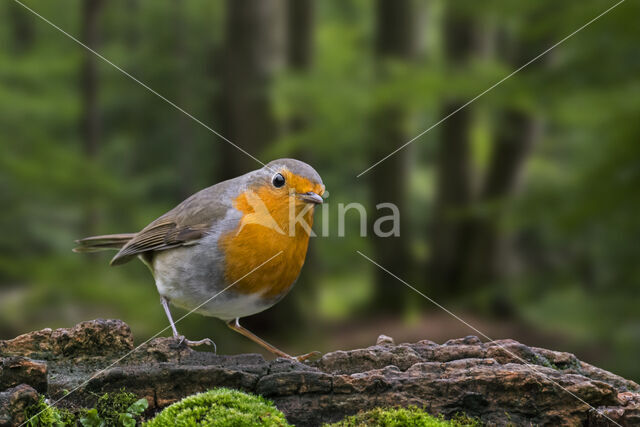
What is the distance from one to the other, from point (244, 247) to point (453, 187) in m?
10.9

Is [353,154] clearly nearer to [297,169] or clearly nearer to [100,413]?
[297,169]

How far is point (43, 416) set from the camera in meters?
3.28

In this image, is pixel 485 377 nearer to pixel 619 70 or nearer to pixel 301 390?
pixel 301 390

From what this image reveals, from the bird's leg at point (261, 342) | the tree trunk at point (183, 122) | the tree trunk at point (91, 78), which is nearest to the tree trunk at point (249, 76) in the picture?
the tree trunk at point (183, 122)

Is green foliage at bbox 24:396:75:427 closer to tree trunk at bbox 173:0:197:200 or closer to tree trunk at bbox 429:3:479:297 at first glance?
tree trunk at bbox 173:0:197:200

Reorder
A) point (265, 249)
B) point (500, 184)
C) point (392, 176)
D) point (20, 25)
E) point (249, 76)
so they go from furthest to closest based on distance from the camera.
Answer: point (20, 25), point (392, 176), point (500, 184), point (249, 76), point (265, 249)

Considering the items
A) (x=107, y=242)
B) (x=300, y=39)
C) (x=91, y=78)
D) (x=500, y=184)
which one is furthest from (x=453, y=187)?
(x=107, y=242)

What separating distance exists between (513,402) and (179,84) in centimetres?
1275

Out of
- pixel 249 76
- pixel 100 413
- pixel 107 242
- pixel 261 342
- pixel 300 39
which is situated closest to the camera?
pixel 100 413

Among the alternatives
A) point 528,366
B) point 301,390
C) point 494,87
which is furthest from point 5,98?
point 528,366

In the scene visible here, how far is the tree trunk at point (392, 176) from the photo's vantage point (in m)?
13.5

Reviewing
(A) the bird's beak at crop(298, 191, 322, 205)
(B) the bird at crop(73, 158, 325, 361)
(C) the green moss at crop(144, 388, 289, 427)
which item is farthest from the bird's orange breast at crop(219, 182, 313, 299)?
(C) the green moss at crop(144, 388, 289, 427)

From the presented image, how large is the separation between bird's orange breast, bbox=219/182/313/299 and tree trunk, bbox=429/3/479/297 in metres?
10.2

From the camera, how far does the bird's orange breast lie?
3.99 m
